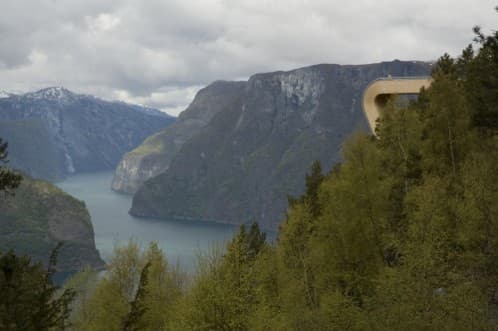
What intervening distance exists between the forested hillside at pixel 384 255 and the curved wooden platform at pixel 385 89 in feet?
24.5

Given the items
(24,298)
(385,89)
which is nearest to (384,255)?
(24,298)

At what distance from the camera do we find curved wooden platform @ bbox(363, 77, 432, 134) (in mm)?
48656

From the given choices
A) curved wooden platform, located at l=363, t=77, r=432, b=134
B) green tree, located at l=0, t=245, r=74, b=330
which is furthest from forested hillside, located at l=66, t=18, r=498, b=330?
curved wooden platform, located at l=363, t=77, r=432, b=134

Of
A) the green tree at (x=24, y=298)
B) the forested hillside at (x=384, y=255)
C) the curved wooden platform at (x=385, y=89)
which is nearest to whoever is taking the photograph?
the green tree at (x=24, y=298)

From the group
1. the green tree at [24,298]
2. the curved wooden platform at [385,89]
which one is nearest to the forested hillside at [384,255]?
the green tree at [24,298]

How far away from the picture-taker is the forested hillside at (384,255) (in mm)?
20250

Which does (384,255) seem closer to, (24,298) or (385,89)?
(24,298)

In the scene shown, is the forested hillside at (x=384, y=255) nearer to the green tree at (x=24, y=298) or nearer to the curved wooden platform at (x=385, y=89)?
the green tree at (x=24, y=298)

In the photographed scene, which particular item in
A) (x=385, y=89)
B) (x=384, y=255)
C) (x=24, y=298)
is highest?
(x=385, y=89)

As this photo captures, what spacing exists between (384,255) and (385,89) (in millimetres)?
22455

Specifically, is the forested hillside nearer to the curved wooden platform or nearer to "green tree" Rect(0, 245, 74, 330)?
"green tree" Rect(0, 245, 74, 330)

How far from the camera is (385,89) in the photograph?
50188 millimetres

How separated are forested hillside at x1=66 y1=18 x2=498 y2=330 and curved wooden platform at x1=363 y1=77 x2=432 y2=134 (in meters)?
7.46

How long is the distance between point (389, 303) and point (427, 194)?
984cm
